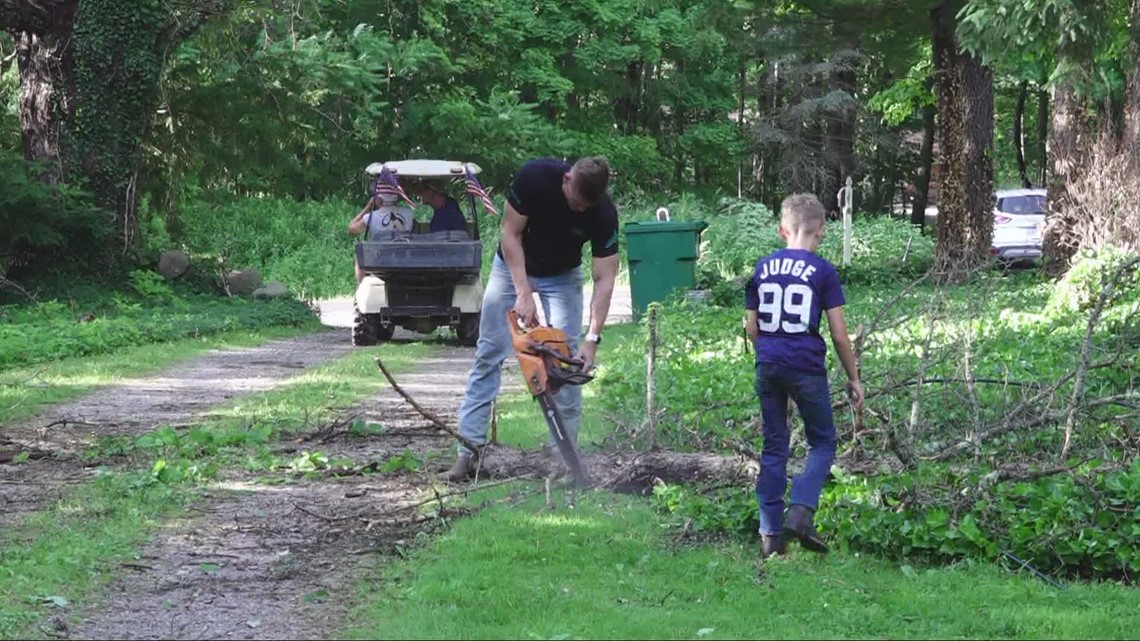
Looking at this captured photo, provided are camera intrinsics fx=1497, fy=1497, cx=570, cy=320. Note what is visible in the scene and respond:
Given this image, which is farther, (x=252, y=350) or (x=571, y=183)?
(x=252, y=350)

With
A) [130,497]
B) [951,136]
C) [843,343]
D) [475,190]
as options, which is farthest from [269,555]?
[951,136]

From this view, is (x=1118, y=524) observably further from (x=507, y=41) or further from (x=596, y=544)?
(x=507, y=41)

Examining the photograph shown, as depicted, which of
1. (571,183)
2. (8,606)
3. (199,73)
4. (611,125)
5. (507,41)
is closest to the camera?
(8,606)

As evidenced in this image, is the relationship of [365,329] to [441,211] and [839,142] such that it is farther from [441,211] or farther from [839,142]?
[839,142]

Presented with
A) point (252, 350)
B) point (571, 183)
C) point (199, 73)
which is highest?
point (199, 73)

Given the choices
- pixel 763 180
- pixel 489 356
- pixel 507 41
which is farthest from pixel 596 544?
pixel 763 180

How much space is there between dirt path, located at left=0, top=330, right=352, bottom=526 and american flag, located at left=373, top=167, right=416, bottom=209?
6.53 ft

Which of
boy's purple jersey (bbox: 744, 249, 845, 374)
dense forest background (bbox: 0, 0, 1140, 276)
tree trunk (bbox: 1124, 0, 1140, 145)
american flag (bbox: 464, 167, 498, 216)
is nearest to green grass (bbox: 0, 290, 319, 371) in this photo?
dense forest background (bbox: 0, 0, 1140, 276)

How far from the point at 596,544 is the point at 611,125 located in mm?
41801

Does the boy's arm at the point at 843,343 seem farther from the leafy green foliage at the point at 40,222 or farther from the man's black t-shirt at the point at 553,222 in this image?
the leafy green foliage at the point at 40,222

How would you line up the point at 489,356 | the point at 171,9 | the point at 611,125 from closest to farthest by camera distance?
the point at 489,356
the point at 171,9
the point at 611,125

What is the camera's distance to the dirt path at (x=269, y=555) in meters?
5.91

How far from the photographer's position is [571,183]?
8203mm

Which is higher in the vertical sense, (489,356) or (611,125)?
(611,125)
